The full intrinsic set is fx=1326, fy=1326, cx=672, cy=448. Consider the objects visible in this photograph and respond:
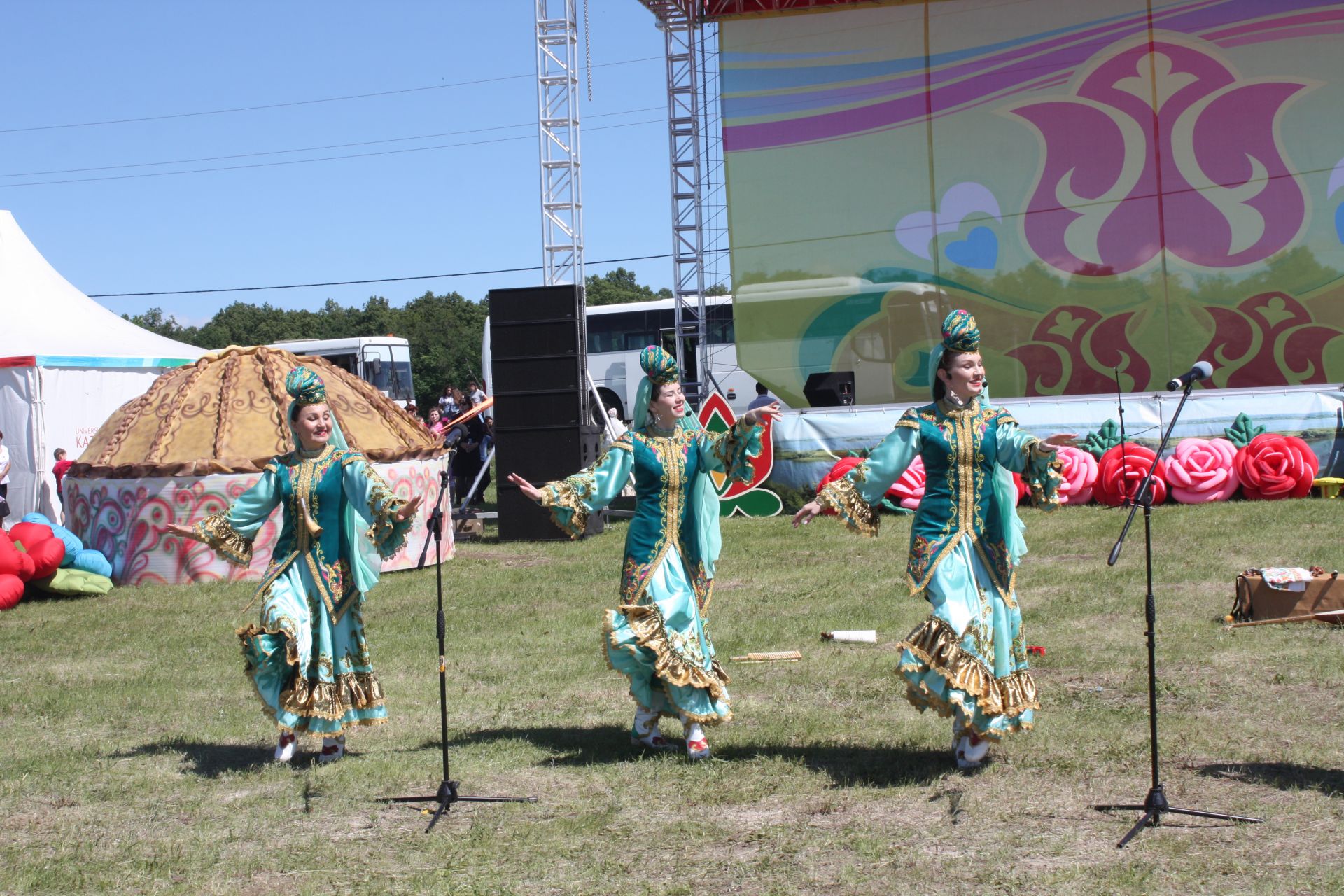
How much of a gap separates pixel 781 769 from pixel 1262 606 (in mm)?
3997

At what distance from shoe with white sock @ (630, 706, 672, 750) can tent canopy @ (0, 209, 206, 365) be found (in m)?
12.4

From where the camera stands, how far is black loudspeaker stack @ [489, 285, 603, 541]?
1480cm

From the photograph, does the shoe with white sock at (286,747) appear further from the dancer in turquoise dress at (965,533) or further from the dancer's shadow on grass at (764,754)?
the dancer in turquoise dress at (965,533)

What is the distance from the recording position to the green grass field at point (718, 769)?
4688mm

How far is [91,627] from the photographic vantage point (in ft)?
35.2

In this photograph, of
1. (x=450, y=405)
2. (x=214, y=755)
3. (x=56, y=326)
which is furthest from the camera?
(x=450, y=405)

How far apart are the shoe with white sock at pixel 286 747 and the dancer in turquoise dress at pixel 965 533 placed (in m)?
2.74

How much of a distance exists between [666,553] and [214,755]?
2.56m

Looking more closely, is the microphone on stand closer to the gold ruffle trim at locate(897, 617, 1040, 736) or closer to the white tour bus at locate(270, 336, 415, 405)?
the gold ruffle trim at locate(897, 617, 1040, 736)


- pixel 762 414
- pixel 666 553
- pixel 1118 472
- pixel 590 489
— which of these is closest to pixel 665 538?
pixel 666 553

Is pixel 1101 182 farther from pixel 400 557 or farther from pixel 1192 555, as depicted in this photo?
pixel 400 557

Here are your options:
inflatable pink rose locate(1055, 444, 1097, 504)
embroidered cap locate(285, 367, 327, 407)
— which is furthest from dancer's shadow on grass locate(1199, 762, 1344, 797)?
inflatable pink rose locate(1055, 444, 1097, 504)

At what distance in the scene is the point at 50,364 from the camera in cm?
1689

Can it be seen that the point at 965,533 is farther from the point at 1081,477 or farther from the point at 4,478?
the point at 4,478
